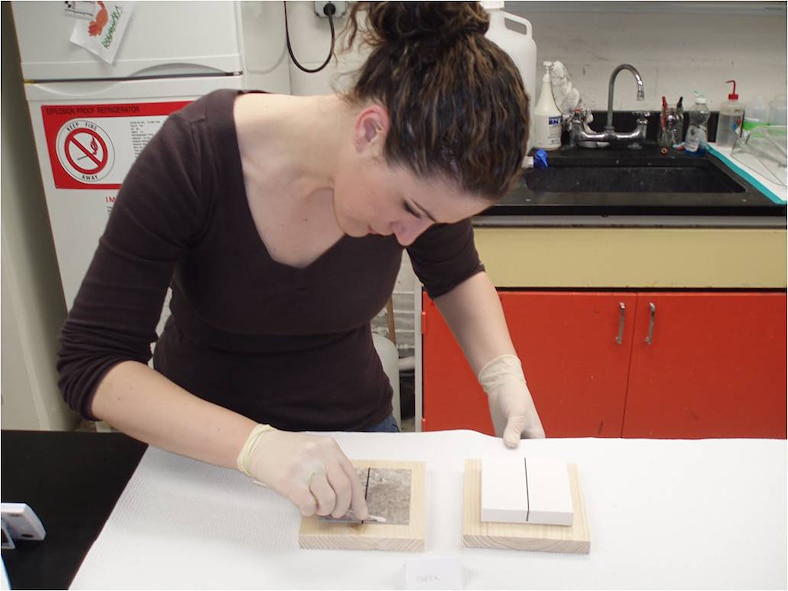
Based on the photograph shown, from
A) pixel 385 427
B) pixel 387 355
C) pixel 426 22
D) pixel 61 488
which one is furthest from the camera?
pixel 387 355

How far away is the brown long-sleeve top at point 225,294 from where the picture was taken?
0.90 m

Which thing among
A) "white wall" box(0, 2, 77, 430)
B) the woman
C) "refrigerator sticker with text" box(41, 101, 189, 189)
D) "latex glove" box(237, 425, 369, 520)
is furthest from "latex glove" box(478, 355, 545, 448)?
"white wall" box(0, 2, 77, 430)

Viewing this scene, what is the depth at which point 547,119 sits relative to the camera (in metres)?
2.12

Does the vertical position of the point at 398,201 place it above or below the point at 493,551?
above

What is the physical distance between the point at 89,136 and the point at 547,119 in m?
1.28

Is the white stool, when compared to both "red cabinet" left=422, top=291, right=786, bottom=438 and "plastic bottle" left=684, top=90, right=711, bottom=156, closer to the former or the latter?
"red cabinet" left=422, top=291, right=786, bottom=438

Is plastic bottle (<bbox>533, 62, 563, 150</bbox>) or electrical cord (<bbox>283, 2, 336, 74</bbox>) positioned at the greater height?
electrical cord (<bbox>283, 2, 336, 74</bbox>)

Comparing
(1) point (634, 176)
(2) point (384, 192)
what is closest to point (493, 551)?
(2) point (384, 192)

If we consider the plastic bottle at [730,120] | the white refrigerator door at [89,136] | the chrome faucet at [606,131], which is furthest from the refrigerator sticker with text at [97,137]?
the plastic bottle at [730,120]

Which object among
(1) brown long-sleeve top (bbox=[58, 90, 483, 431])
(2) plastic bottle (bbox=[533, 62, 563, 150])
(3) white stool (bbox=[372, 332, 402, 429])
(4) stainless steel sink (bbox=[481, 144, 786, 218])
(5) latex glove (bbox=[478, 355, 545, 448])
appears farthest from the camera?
(2) plastic bottle (bbox=[533, 62, 563, 150])

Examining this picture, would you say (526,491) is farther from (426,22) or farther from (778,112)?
(778,112)

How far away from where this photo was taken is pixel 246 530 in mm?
859

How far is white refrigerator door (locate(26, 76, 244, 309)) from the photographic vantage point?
1.78 meters

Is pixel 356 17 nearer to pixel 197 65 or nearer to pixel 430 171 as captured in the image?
pixel 430 171
